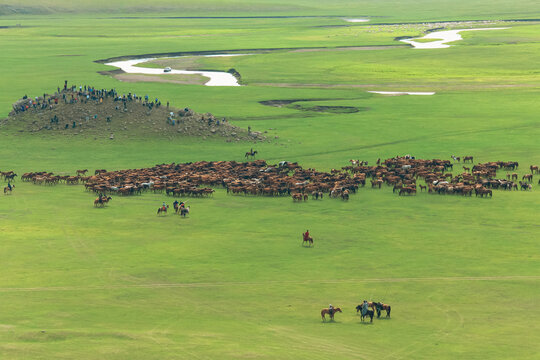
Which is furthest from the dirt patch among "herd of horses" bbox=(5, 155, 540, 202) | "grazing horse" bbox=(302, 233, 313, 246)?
"grazing horse" bbox=(302, 233, 313, 246)

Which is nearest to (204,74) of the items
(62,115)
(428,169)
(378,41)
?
(62,115)

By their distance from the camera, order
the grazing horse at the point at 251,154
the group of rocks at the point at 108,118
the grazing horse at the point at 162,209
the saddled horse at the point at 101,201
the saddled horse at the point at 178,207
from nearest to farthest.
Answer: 1. the grazing horse at the point at 162,209
2. the saddled horse at the point at 178,207
3. the saddled horse at the point at 101,201
4. the grazing horse at the point at 251,154
5. the group of rocks at the point at 108,118

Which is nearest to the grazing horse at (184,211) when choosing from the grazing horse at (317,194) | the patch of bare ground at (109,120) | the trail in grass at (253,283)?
the grazing horse at (317,194)

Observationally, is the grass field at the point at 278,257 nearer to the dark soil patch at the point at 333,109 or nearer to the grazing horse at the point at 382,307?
the grazing horse at the point at 382,307

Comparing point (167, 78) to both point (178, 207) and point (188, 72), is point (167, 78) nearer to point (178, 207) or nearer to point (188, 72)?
point (188, 72)

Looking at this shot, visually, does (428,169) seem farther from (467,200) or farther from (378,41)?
(378,41)

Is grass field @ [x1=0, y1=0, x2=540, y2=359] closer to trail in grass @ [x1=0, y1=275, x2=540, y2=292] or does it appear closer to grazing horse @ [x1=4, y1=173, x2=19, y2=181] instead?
trail in grass @ [x1=0, y1=275, x2=540, y2=292]
